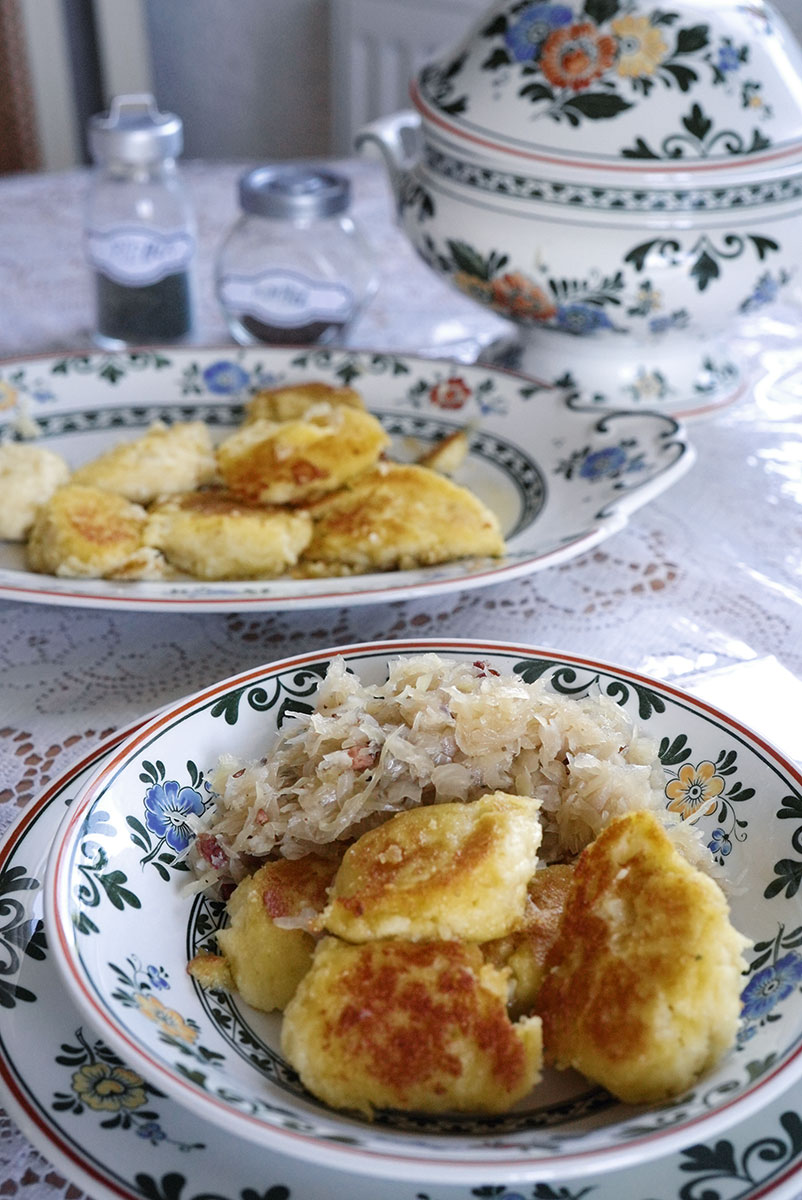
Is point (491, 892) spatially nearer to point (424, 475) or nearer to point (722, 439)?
point (424, 475)

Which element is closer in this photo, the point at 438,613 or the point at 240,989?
the point at 240,989

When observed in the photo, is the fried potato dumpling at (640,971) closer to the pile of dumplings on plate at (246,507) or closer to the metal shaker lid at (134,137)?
the pile of dumplings on plate at (246,507)

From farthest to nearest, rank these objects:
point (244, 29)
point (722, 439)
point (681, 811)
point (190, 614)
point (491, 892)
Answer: point (244, 29) → point (722, 439) → point (190, 614) → point (681, 811) → point (491, 892)

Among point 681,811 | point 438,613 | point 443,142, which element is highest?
point 443,142

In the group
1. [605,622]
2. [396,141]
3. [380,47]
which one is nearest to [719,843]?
[605,622]

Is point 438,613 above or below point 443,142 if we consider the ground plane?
below

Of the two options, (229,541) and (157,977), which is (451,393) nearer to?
(229,541)

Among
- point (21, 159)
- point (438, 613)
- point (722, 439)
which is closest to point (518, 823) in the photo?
Answer: point (438, 613)
